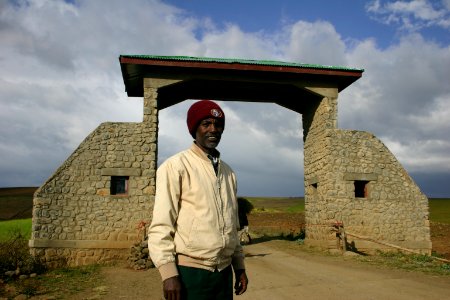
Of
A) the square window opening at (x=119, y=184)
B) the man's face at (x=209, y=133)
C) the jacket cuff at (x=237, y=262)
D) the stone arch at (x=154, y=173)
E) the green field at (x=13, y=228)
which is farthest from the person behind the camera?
the green field at (x=13, y=228)

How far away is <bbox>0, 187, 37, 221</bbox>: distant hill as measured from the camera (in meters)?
23.2

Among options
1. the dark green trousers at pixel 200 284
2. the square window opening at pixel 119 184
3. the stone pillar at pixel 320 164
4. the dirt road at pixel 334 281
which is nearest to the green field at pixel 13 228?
the square window opening at pixel 119 184

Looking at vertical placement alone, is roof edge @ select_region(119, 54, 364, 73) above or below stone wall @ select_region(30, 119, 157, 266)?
above

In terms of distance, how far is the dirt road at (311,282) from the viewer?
669 cm

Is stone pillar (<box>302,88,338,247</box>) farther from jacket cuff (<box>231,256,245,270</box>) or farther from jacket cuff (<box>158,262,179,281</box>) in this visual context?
jacket cuff (<box>158,262,179,281</box>)

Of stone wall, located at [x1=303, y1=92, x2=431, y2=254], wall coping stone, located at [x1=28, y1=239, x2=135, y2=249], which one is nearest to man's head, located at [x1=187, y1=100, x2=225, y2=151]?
wall coping stone, located at [x1=28, y1=239, x2=135, y2=249]

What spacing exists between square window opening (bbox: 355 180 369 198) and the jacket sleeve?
35.8 ft

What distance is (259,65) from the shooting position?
1195 centimetres

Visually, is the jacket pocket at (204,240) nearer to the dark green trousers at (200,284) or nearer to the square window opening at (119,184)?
the dark green trousers at (200,284)

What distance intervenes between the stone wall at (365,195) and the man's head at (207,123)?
31.9ft

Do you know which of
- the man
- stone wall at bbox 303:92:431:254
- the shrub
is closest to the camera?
the man

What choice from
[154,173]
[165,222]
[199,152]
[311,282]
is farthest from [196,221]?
[154,173]

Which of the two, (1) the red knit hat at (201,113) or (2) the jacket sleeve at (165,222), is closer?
(2) the jacket sleeve at (165,222)

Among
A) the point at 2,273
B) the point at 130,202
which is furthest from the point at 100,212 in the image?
the point at 2,273
